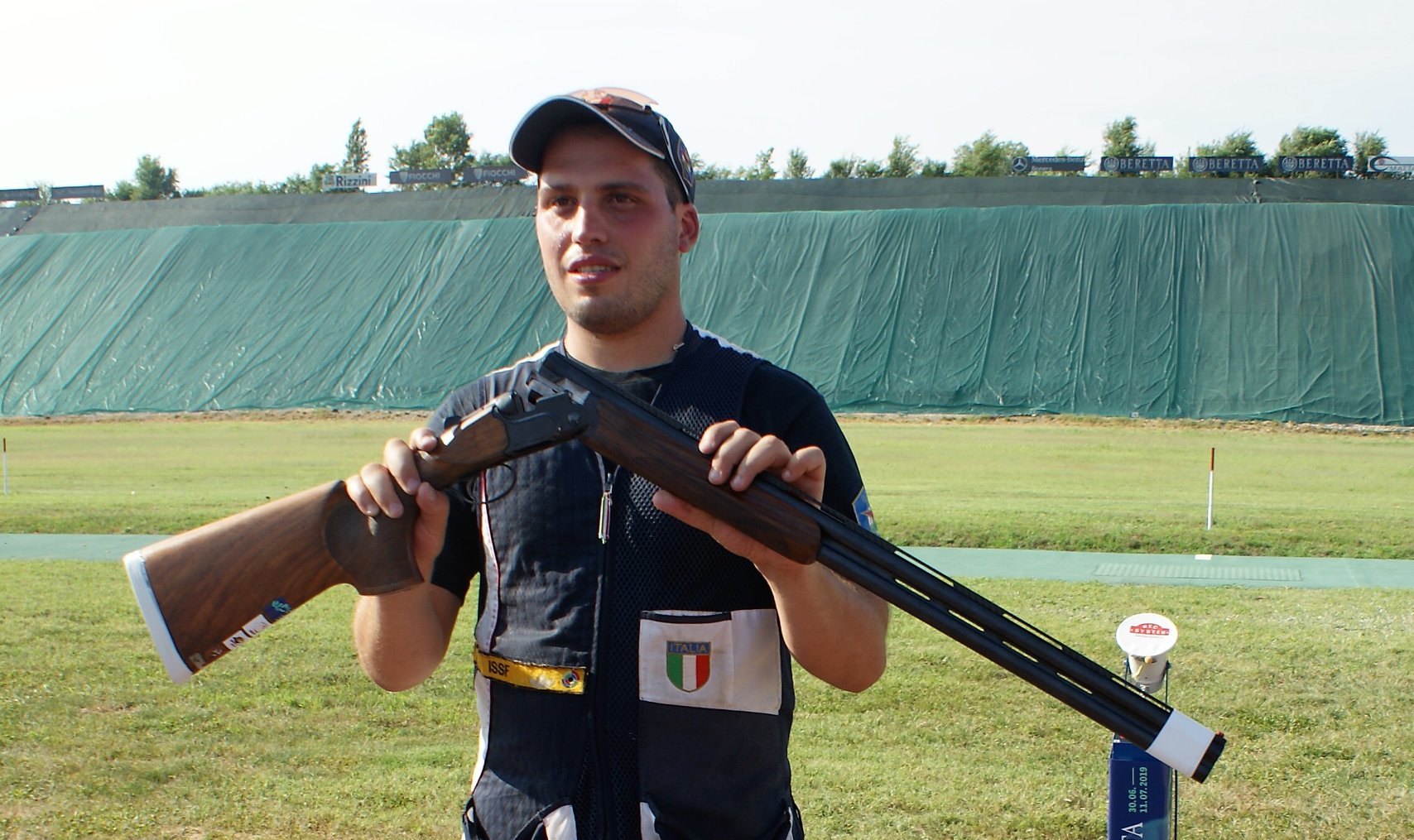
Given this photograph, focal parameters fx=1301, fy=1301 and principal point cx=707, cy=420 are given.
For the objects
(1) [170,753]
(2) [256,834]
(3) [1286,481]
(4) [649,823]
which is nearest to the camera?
(4) [649,823]

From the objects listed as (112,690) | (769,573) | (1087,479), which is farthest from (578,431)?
(1087,479)

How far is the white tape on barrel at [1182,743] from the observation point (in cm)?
210

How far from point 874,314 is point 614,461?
35049 mm

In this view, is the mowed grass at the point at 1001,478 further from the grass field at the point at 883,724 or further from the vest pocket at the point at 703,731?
the vest pocket at the point at 703,731

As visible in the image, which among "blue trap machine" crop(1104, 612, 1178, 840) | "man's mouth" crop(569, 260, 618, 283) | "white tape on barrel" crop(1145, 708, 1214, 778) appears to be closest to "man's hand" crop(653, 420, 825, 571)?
"man's mouth" crop(569, 260, 618, 283)

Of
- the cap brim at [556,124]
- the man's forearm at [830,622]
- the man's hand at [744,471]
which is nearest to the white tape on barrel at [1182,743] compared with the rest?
the man's forearm at [830,622]

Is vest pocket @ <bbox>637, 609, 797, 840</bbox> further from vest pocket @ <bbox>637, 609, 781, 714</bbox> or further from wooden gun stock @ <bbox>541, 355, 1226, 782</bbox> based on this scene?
wooden gun stock @ <bbox>541, 355, 1226, 782</bbox>

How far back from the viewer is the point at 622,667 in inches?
94.5

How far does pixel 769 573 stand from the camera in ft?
7.74

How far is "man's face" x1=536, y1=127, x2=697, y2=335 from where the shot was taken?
2490 mm

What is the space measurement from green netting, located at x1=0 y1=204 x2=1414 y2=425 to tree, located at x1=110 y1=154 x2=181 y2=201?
1440 inches

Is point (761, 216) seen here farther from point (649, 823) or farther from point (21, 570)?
point (649, 823)

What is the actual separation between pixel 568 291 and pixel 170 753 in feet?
14.8

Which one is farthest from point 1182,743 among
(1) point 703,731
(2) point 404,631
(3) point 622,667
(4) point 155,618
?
(4) point 155,618
